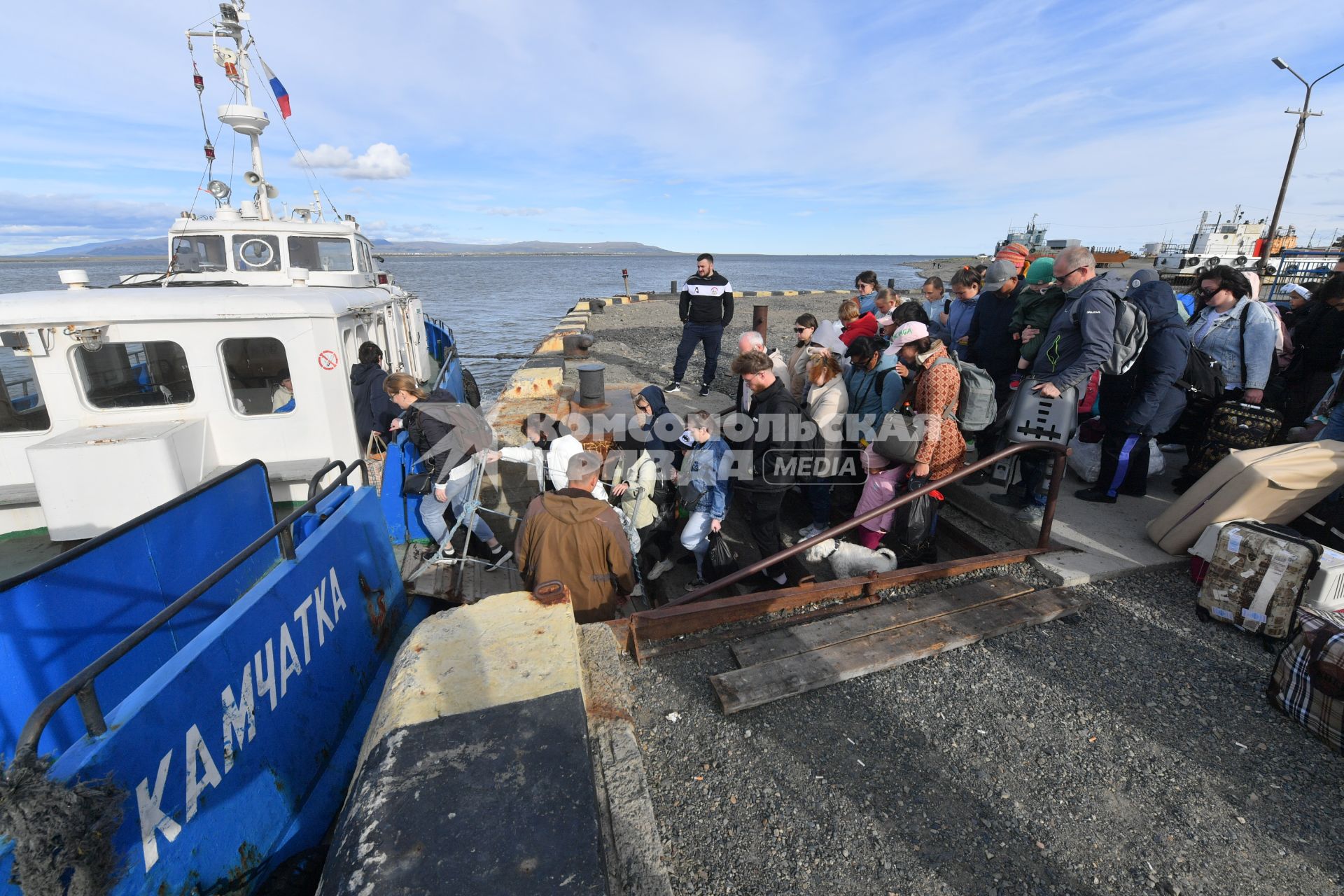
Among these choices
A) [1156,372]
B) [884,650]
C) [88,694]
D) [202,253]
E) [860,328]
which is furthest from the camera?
[202,253]

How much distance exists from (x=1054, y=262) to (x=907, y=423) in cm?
187

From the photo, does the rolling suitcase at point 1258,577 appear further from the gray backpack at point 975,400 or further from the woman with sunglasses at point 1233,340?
the woman with sunglasses at point 1233,340

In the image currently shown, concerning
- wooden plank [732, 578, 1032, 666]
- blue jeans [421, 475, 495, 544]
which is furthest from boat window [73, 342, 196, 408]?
wooden plank [732, 578, 1032, 666]

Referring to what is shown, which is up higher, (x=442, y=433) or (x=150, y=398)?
(x=150, y=398)

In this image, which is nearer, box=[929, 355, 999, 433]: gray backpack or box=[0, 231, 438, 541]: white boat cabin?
box=[0, 231, 438, 541]: white boat cabin

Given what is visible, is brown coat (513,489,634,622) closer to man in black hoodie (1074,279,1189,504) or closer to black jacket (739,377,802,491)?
black jacket (739,377,802,491)

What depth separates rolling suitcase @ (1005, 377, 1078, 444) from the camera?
4.36 meters

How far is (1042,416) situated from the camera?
446 centimetres

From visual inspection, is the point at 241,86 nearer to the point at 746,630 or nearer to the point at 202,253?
the point at 202,253

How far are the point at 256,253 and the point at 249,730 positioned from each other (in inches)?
290

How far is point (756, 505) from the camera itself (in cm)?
460

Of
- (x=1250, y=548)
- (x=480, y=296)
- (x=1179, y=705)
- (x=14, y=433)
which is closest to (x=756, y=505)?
(x=1179, y=705)

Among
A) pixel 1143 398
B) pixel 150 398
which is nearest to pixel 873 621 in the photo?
pixel 1143 398

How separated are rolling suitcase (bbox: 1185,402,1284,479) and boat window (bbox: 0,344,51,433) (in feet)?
30.7
